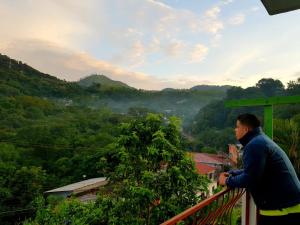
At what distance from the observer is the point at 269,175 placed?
2.09 metres

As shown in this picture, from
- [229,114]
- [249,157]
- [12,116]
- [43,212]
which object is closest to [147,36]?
[229,114]

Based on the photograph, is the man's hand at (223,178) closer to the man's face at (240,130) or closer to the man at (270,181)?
the man at (270,181)

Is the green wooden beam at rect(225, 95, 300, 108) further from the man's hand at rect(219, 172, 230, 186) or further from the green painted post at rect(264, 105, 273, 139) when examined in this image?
the man's hand at rect(219, 172, 230, 186)

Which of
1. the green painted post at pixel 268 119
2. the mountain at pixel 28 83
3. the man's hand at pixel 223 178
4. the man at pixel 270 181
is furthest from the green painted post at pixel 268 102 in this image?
the mountain at pixel 28 83

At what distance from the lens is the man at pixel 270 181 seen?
6.66 feet

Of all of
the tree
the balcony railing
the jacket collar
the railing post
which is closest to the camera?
the balcony railing

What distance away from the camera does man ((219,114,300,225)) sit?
6.66 ft

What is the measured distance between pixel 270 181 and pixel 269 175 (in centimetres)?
4

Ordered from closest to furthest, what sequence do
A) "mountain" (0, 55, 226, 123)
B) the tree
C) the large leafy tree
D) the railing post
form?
the railing post < the tree < the large leafy tree < "mountain" (0, 55, 226, 123)

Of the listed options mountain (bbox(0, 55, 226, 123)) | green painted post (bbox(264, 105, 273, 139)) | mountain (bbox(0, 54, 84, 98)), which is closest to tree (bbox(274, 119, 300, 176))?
green painted post (bbox(264, 105, 273, 139))

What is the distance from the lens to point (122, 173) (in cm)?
848

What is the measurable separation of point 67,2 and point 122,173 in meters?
18.2

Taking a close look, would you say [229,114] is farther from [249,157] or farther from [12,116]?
[249,157]

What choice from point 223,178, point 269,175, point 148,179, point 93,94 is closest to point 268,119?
point 223,178
